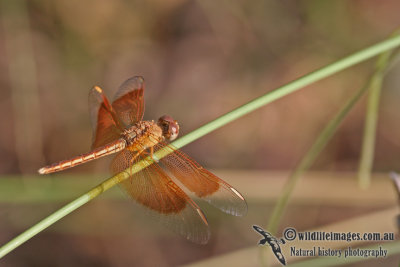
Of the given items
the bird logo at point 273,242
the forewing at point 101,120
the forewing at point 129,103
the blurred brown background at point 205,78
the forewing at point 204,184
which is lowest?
the bird logo at point 273,242

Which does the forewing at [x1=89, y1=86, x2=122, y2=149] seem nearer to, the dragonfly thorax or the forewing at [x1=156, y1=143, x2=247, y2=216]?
the dragonfly thorax

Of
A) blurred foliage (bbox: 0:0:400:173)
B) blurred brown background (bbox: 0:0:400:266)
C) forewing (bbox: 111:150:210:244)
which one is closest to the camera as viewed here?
forewing (bbox: 111:150:210:244)

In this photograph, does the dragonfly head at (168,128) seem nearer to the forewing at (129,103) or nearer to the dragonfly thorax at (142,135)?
the dragonfly thorax at (142,135)

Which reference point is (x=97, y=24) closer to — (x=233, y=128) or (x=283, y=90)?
(x=233, y=128)

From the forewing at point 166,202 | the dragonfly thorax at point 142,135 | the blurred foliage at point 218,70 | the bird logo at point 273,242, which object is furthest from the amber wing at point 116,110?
the blurred foliage at point 218,70

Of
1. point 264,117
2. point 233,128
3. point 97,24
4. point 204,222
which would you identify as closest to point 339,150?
point 264,117

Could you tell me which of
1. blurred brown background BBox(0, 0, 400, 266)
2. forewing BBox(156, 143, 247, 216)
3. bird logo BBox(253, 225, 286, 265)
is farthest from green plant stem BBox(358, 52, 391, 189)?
blurred brown background BBox(0, 0, 400, 266)
